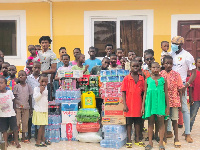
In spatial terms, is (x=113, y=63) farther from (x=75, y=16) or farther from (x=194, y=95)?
(x=75, y=16)

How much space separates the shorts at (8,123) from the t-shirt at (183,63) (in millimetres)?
3196

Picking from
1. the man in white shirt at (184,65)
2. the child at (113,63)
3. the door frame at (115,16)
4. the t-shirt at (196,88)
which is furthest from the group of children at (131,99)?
the door frame at (115,16)

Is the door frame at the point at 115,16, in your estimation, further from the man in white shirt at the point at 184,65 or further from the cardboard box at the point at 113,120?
the cardboard box at the point at 113,120

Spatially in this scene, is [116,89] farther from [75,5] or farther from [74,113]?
[75,5]

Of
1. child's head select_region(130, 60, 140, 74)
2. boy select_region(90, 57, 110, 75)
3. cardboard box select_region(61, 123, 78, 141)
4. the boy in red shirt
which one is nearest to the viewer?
child's head select_region(130, 60, 140, 74)

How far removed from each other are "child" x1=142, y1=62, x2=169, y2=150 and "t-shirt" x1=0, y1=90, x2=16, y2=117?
7.90 ft

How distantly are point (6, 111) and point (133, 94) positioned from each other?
2302 mm

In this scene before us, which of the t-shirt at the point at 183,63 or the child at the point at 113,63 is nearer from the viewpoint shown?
the t-shirt at the point at 183,63

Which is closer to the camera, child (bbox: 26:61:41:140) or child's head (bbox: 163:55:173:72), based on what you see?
child's head (bbox: 163:55:173:72)

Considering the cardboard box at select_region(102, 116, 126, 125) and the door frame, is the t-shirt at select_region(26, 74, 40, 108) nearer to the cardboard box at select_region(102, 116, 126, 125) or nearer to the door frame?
the cardboard box at select_region(102, 116, 126, 125)

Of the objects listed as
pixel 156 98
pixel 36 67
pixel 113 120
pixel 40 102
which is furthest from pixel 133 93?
pixel 36 67

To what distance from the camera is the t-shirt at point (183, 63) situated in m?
6.53

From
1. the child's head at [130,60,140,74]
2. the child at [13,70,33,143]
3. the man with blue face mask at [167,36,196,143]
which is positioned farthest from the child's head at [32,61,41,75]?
the man with blue face mask at [167,36,196,143]

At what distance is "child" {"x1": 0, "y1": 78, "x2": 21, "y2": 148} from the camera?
6.02 m
